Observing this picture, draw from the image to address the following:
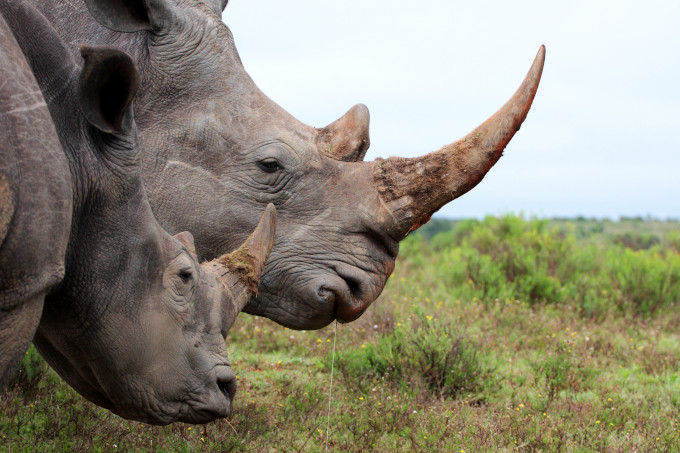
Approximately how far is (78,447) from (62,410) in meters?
0.51

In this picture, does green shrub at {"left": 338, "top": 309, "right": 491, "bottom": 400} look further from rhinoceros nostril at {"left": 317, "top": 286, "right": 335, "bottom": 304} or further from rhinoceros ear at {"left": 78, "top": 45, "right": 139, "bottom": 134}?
rhinoceros ear at {"left": 78, "top": 45, "right": 139, "bottom": 134}

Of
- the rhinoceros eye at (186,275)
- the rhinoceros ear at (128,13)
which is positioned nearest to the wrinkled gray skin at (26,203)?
the rhinoceros eye at (186,275)

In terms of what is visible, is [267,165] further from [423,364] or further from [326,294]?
[423,364]

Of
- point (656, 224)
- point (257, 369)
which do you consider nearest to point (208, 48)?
point (257, 369)

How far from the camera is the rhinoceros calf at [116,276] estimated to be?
3.09 metres

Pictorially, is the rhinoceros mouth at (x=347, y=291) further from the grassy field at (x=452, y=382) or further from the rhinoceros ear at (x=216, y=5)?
the rhinoceros ear at (x=216, y=5)

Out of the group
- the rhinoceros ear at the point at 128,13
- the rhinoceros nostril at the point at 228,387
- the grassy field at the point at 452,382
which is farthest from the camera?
the grassy field at the point at 452,382

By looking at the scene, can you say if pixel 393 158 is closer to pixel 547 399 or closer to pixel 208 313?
pixel 208 313

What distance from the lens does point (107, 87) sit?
3.08 m

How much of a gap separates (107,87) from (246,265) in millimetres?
986

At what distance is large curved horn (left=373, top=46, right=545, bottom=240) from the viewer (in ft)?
13.9

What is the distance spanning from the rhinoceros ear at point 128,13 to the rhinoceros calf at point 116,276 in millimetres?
1343

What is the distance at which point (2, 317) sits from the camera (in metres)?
2.77

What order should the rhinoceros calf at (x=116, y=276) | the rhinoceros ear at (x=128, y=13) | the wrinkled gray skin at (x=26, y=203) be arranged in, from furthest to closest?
the rhinoceros ear at (x=128, y=13) → the rhinoceros calf at (x=116, y=276) → the wrinkled gray skin at (x=26, y=203)
